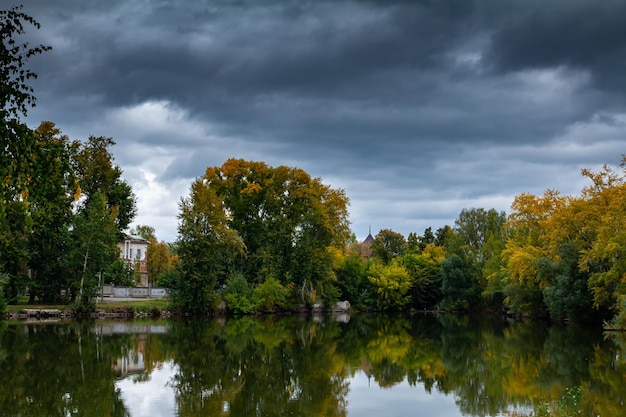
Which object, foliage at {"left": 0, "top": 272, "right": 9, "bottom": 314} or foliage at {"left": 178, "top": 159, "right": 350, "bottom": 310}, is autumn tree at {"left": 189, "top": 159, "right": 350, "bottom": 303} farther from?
foliage at {"left": 0, "top": 272, "right": 9, "bottom": 314}

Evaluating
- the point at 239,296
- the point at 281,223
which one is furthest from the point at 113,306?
the point at 281,223

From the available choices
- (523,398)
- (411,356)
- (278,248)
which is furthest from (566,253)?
(523,398)

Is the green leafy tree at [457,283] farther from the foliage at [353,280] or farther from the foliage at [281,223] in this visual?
the foliage at [281,223]

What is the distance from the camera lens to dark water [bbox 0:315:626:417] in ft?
46.8

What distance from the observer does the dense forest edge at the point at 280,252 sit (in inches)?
1667

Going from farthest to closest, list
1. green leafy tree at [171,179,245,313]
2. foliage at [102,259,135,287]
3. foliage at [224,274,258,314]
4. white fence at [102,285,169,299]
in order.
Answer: foliage at [102,259,135,287]
foliage at [224,274,258,314]
white fence at [102,285,169,299]
green leafy tree at [171,179,245,313]

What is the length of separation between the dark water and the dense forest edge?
32.9ft

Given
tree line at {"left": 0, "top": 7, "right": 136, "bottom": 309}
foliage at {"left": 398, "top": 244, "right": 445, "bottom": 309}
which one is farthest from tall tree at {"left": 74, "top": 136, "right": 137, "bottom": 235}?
foliage at {"left": 398, "top": 244, "right": 445, "bottom": 309}

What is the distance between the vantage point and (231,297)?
2114 inches

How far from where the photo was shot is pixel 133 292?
5531 cm

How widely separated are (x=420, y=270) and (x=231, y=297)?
28.0m

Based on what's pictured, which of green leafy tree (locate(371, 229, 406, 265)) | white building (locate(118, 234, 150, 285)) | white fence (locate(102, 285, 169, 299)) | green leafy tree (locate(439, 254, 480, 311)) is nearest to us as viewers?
white fence (locate(102, 285, 169, 299))

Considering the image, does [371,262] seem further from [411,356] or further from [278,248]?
[411,356]

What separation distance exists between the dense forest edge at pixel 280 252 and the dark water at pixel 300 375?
32.9 feet
